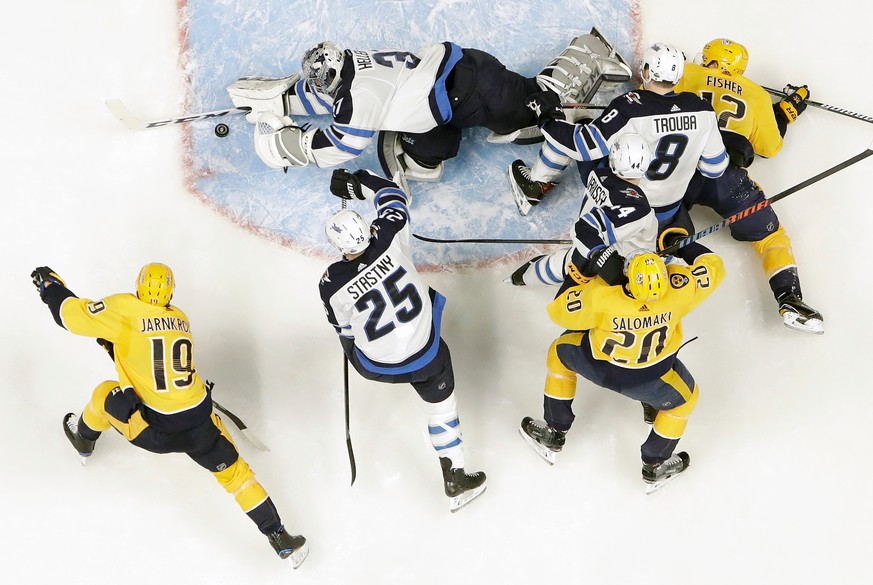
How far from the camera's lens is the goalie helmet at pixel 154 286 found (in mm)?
4113

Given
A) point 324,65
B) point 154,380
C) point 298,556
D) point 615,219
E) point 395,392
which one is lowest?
point 298,556

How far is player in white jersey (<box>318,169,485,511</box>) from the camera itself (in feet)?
13.2

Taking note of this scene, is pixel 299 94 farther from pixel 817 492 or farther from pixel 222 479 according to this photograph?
pixel 817 492

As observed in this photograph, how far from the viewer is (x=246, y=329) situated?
4852 millimetres

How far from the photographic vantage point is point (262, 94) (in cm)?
470

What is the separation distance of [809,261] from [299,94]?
297 centimetres

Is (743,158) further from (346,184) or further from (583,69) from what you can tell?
(346,184)

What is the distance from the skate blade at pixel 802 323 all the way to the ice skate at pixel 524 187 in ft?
4.73

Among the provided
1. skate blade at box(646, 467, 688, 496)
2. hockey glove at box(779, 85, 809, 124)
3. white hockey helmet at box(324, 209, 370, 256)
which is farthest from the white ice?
white hockey helmet at box(324, 209, 370, 256)

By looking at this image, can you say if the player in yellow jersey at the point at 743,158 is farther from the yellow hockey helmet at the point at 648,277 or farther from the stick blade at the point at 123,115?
the stick blade at the point at 123,115

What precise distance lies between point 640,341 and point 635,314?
0.46ft

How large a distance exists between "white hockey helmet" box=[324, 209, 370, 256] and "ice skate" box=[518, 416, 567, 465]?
1.40 metres

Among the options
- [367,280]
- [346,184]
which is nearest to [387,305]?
[367,280]

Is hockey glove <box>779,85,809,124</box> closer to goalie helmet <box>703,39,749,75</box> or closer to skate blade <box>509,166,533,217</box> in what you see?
goalie helmet <box>703,39,749,75</box>
